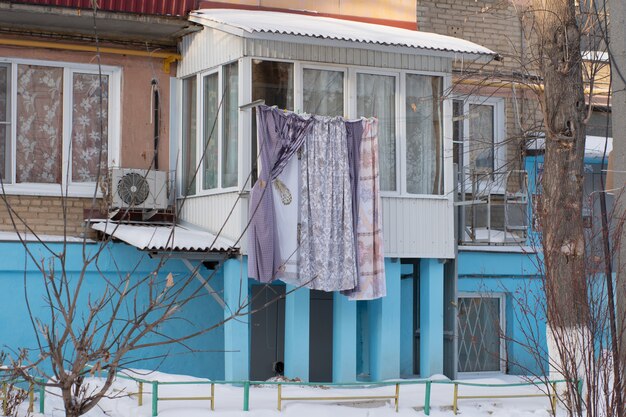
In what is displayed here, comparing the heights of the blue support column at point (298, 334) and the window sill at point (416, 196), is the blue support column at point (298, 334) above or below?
below

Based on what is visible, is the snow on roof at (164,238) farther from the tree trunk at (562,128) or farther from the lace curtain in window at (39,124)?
the tree trunk at (562,128)

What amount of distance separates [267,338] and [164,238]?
8.12 ft

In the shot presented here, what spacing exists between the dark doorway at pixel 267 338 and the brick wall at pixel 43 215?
7.84 ft

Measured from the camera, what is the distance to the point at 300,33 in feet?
41.2

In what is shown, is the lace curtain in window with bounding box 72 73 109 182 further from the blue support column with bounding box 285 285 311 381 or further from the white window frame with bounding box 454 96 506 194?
the white window frame with bounding box 454 96 506 194

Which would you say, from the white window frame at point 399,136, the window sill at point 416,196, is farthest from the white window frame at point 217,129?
the window sill at point 416,196

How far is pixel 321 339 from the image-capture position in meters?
14.7

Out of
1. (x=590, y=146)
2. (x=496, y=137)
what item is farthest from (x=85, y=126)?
(x=590, y=146)

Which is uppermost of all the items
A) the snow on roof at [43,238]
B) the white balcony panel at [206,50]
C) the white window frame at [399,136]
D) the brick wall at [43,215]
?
the white balcony panel at [206,50]

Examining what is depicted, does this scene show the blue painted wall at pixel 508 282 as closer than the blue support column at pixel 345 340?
No

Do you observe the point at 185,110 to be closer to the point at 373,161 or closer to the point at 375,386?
the point at 373,161

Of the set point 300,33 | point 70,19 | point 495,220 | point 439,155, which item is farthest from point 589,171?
point 70,19

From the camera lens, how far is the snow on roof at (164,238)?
12070 millimetres

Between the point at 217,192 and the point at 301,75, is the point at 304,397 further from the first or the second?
the point at 301,75
